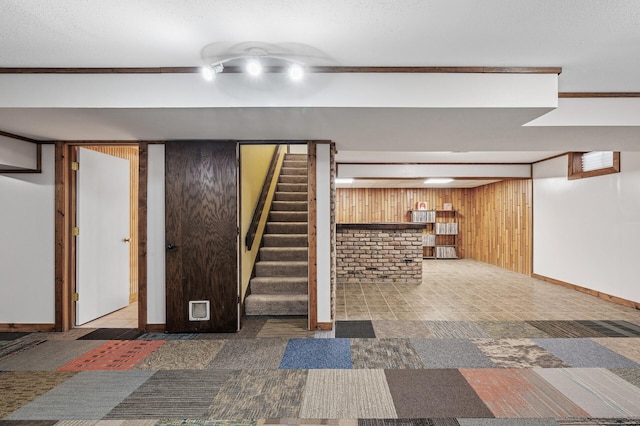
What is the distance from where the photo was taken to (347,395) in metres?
2.40

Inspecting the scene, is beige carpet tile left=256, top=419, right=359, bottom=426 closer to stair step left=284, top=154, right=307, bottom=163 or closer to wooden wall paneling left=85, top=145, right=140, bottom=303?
wooden wall paneling left=85, top=145, right=140, bottom=303

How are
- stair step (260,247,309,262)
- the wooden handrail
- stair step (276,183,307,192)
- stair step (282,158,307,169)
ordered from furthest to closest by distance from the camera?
stair step (282,158,307,169) → stair step (276,183,307,192) → stair step (260,247,309,262) → the wooden handrail

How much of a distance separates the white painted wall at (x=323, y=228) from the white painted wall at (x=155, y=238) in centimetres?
171

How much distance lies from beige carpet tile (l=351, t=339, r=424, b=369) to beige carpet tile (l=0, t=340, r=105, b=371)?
251cm

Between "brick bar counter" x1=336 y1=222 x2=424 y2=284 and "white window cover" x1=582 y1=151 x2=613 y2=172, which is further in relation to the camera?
"brick bar counter" x1=336 y1=222 x2=424 y2=284

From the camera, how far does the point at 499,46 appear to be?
89.0 inches

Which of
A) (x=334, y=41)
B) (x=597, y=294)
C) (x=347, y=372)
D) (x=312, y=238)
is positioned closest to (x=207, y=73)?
(x=334, y=41)

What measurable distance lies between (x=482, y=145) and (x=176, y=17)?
3.49 meters

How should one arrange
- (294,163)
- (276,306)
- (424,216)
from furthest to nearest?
(424,216), (294,163), (276,306)

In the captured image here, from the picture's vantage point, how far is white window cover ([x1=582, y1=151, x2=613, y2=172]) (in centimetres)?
524

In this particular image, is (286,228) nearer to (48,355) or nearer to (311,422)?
(48,355)

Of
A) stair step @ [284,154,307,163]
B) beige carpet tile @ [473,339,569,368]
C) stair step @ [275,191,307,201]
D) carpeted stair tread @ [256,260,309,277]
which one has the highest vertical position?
stair step @ [284,154,307,163]

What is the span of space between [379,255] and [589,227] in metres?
3.40

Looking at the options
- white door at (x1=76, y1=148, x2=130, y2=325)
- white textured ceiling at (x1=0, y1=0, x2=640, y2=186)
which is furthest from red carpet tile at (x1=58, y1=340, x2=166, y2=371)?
white textured ceiling at (x1=0, y1=0, x2=640, y2=186)
